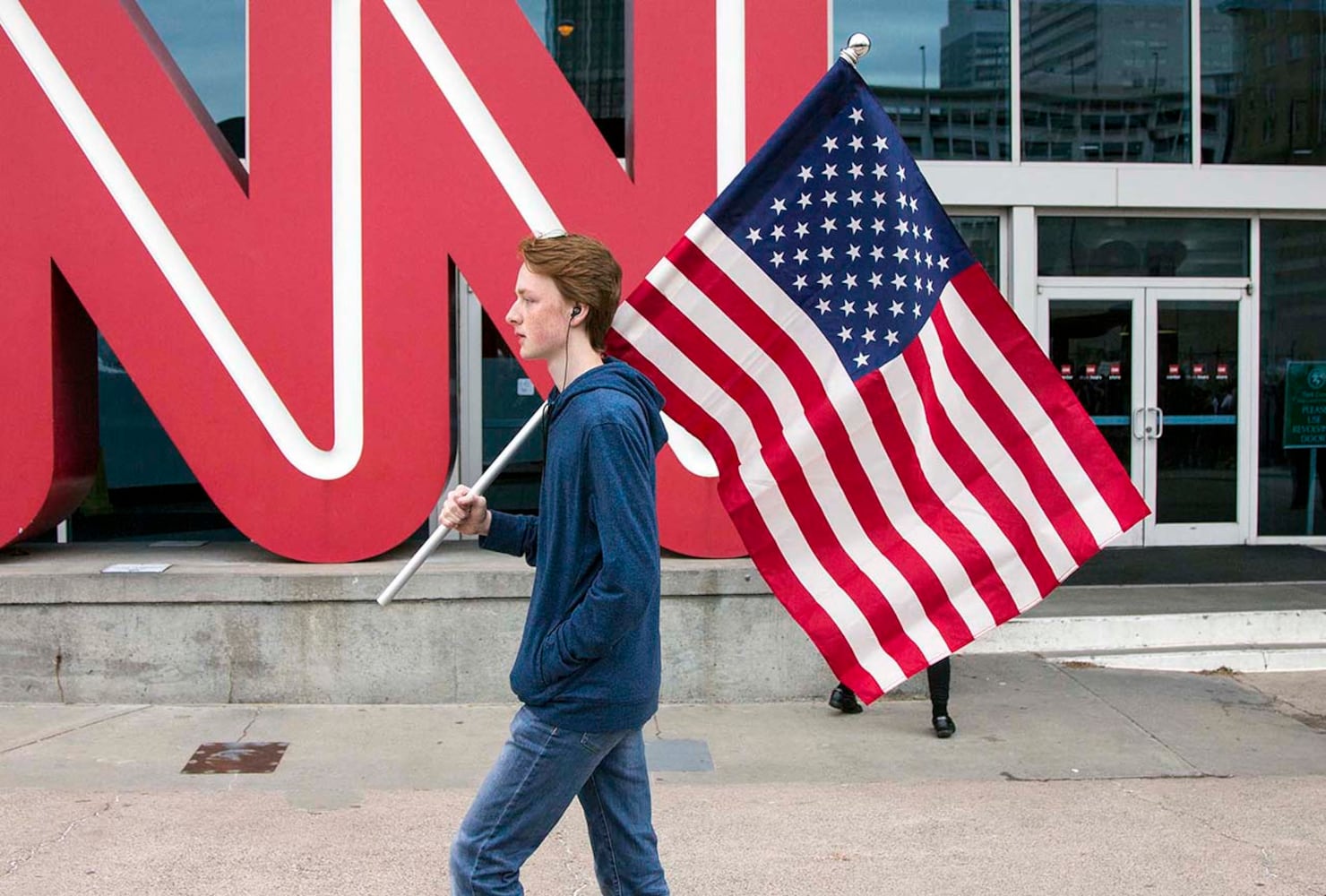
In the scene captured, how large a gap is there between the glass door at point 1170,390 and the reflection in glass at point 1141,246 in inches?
6.6

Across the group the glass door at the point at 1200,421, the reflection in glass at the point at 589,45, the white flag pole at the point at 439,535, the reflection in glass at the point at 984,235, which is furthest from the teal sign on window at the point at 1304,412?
the white flag pole at the point at 439,535

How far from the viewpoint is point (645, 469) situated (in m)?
2.94

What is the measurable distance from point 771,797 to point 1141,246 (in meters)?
6.84

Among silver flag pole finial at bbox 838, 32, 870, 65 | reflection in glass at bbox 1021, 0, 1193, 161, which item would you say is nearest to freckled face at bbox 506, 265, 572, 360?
silver flag pole finial at bbox 838, 32, 870, 65

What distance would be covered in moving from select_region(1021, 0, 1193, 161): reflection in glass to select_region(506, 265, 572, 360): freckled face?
8242 millimetres

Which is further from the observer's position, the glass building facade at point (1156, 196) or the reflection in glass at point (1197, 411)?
the reflection in glass at point (1197, 411)

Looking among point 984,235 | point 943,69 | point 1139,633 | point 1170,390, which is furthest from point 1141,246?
point 1139,633

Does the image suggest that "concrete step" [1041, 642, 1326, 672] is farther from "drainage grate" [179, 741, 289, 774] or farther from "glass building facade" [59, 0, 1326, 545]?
"drainage grate" [179, 741, 289, 774]

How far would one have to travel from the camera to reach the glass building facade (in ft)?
34.1

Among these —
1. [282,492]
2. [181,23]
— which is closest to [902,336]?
[282,492]

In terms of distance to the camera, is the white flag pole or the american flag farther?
the american flag

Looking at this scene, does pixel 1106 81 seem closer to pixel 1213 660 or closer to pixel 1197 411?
pixel 1197 411

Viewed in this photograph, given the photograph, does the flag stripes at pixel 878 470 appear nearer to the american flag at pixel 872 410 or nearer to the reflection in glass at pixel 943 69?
the american flag at pixel 872 410

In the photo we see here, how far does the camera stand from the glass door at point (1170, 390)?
418 inches
